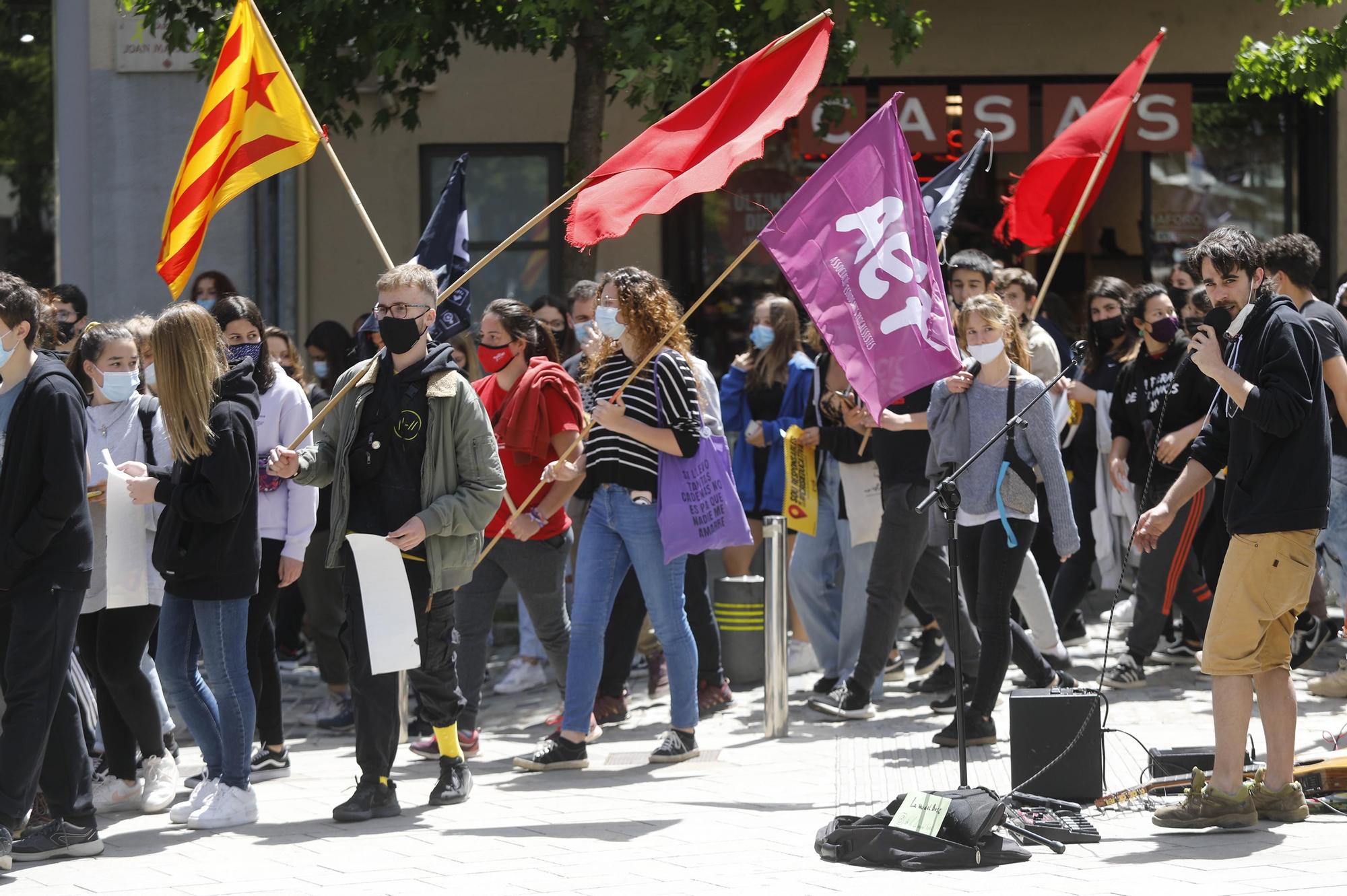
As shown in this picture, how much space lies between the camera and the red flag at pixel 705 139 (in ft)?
22.5

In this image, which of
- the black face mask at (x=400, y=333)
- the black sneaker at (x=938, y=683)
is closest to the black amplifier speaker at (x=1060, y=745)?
the black sneaker at (x=938, y=683)

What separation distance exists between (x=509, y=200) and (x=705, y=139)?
7427 mm

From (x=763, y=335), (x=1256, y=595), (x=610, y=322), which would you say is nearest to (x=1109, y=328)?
(x=763, y=335)

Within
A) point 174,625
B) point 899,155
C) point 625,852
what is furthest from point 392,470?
point 899,155

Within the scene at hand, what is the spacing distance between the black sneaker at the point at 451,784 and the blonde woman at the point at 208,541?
0.73 meters

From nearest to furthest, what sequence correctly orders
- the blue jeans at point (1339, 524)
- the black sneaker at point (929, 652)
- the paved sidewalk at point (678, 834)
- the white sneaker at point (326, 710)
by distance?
the paved sidewalk at point (678, 834), the blue jeans at point (1339, 524), the white sneaker at point (326, 710), the black sneaker at point (929, 652)

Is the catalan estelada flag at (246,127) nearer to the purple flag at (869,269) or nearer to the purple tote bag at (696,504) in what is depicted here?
the purple tote bag at (696,504)

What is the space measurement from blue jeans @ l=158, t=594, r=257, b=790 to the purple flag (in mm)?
2586

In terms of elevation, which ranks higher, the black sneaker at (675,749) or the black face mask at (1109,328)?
the black face mask at (1109,328)

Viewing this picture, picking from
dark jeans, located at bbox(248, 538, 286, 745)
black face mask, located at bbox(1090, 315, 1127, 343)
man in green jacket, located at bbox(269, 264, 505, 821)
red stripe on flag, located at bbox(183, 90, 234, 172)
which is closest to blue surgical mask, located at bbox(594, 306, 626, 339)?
man in green jacket, located at bbox(269, 264, 505, 821)

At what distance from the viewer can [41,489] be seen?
6.00m

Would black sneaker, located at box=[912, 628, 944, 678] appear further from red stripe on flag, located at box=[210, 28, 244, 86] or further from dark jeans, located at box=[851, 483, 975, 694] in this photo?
red stripe on flag, located at box=[210, 28, 244, 86]

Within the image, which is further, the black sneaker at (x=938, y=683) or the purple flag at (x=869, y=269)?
the black sneaker at (x=938, y=683)

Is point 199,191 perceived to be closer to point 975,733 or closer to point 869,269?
point 869,269
